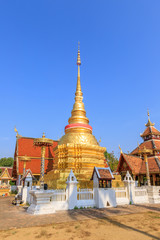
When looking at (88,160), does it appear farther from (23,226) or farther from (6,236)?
(6,236)

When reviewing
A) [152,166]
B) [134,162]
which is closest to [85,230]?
[152,166]

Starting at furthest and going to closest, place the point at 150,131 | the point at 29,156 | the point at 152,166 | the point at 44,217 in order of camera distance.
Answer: the point at 150,131
the point at 29,156
the point at 152,166
the point at 44,217

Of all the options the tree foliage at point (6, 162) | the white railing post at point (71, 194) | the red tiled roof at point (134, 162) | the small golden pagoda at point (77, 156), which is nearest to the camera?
the white railing post at point (71, 194)

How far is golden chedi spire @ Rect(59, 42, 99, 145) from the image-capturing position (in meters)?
19.4

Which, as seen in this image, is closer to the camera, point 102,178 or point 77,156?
point 102,178

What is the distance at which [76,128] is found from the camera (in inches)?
823

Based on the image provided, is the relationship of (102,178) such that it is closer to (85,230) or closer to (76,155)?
(76,155)

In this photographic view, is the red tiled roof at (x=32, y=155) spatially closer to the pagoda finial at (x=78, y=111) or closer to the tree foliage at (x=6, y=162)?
the pagoda finial at (x=78, y=111)

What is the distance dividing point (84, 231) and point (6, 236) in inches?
104

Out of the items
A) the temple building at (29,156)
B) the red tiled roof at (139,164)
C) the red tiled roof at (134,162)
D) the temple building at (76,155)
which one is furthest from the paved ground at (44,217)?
the temple building at (29,156)

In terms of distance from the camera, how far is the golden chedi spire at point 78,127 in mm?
19359

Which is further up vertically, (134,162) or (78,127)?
(78,127)

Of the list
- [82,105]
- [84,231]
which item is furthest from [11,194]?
[84,231]

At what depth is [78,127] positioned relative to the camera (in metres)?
20.9
